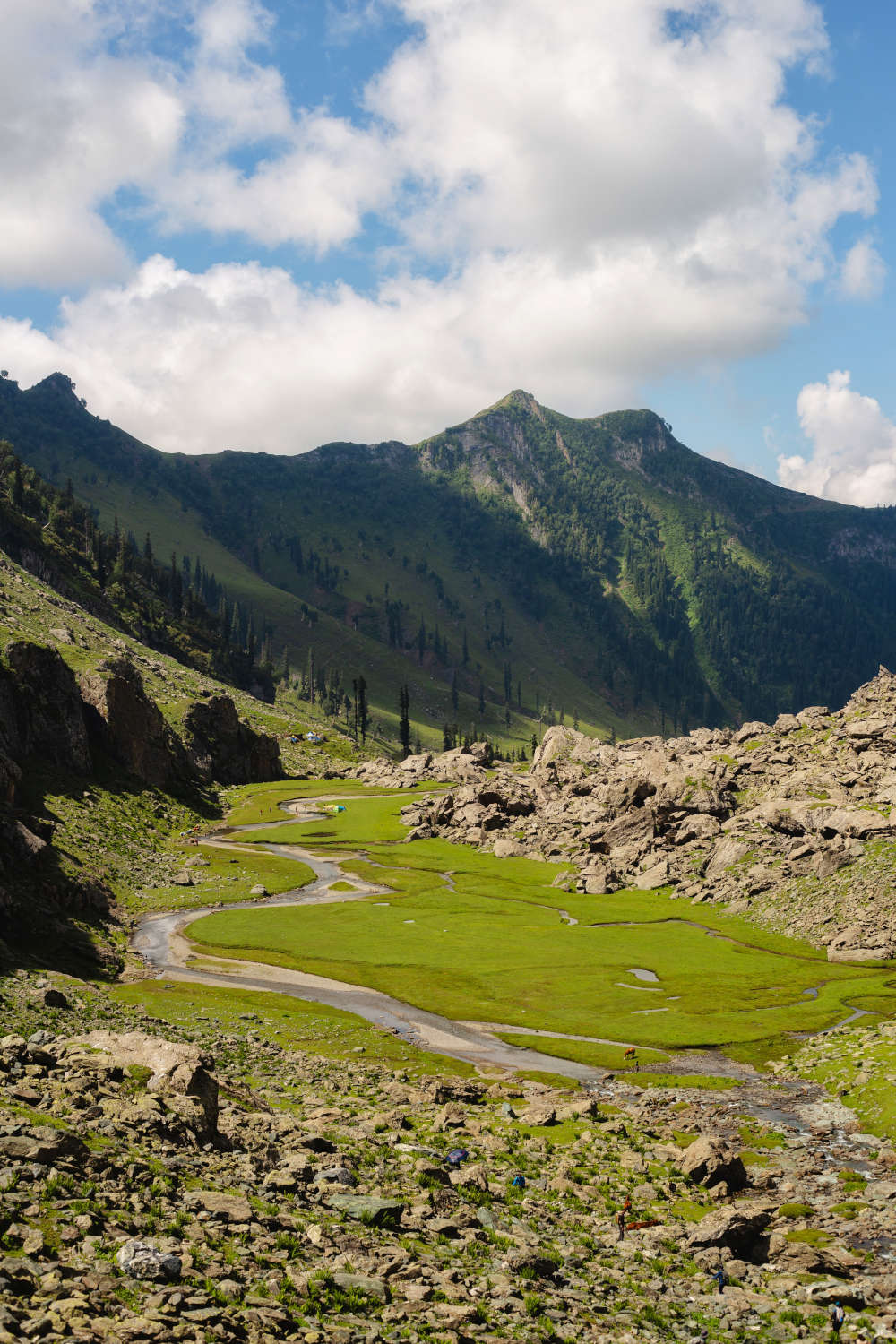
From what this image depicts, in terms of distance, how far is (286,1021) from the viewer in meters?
64.9

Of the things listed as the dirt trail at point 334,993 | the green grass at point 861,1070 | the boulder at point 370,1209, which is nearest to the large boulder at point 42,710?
the dirt trail at point 334,993

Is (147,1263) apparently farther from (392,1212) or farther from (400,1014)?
(400,1014)

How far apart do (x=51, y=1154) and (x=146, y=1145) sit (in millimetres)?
4408

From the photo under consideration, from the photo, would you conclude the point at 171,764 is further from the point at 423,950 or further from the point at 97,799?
the point at 423,950

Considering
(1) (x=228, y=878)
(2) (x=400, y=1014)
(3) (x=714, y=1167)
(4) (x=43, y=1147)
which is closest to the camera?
(4) (x=43, y=1147)

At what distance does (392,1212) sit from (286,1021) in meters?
39.3

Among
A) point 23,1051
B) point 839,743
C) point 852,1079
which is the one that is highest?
point 839,743

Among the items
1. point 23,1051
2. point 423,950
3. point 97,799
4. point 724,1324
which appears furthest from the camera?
point 97,799

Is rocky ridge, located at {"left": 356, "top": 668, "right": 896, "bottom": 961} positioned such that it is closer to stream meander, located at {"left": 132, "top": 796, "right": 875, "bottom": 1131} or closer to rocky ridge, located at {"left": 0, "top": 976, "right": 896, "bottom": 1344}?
stream meander, located at {"left": 132, "top": 796, "right": 875, "bottom": 1131}

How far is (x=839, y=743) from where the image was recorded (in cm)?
13912

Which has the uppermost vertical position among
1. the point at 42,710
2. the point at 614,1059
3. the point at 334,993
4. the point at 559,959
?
the point at 42,710

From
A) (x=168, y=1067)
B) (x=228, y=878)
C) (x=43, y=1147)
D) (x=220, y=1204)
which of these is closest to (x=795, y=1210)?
(x=220, y=1204)

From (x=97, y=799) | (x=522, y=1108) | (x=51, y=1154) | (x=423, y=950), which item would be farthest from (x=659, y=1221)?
(x=97, y=799)

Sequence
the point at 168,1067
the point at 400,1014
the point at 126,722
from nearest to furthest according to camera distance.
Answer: the point at 168,1067, the point at 400,1014, the point at 126,722
